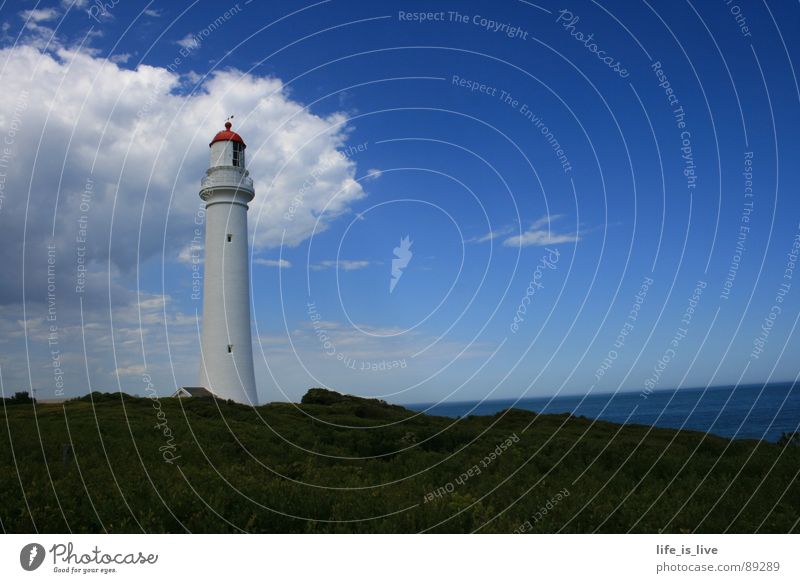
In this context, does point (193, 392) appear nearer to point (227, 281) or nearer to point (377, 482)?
point (227, 281)

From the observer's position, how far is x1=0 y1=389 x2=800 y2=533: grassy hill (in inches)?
343

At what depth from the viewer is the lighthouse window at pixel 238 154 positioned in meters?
33.9

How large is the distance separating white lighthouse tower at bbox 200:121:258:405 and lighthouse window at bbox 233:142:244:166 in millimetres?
67

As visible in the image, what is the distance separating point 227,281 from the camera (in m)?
31.6
